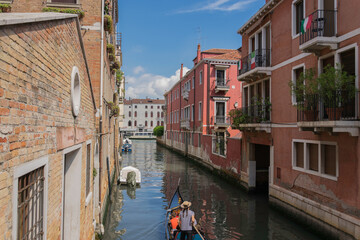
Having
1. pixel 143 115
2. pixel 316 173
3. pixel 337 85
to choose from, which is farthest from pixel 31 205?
pixel 143 115

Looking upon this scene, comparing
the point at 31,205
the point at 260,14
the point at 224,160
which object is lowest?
the point at 224,160

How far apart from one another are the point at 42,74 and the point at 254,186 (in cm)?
1363

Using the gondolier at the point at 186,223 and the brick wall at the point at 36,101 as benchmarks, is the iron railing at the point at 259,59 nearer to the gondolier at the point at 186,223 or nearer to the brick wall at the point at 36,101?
the gondolier at the point at 186,223

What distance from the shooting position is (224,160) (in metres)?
19.1

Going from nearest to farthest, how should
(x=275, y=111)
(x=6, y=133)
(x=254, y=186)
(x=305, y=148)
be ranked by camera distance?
(x=6, y=133) → (x=305, y=148) → (x=275, y=111) → (x=254, y=186)

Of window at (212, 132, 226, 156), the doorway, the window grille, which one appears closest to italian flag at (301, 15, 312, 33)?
the doorway

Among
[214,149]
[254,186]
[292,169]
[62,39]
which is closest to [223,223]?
[292,169]

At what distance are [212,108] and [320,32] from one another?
57.0 feet

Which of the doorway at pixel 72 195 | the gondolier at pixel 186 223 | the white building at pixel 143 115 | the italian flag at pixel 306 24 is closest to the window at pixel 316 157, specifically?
the italian flag at pixel 306 24

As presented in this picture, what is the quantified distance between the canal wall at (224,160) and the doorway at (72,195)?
11.3 metres

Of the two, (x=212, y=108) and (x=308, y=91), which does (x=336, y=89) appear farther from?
(x=212, y=108)

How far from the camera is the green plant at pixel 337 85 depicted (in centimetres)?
773

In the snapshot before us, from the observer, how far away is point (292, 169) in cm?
1098

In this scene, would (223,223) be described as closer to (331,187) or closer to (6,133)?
(331,187)
